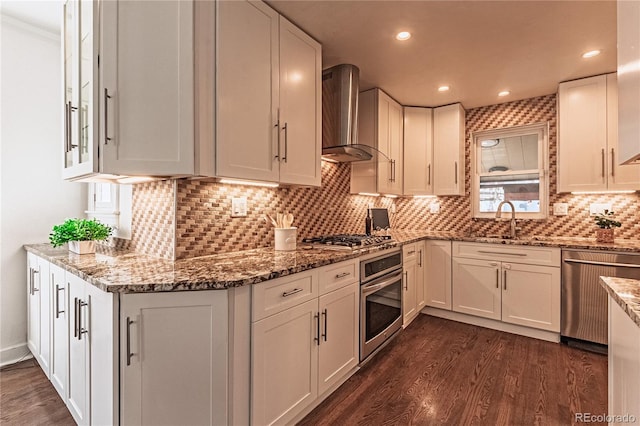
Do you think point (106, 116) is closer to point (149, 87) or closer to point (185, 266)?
point (149, 87)

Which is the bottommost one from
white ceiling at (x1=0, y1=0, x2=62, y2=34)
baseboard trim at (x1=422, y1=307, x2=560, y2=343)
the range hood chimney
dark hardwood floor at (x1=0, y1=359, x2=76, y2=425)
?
dark hardwood floor at (x1=0, y1=359, x2=76, y2=425)

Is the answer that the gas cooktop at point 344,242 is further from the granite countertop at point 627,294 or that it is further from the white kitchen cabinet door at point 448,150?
the white kitchen cabinet door at point 448,150

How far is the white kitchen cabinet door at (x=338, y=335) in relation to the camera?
1.87 metres

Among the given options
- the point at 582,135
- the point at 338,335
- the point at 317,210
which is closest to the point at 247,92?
the point at 317,210

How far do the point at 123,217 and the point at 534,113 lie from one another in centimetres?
418

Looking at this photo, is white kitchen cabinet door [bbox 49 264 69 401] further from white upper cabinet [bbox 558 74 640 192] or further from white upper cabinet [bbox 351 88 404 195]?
white upper cabinet [bbox 558 74 640 192]

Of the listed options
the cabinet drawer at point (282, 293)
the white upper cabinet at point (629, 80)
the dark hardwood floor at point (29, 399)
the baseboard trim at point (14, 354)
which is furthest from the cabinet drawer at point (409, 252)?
the baseboard trim at point (14, 354)

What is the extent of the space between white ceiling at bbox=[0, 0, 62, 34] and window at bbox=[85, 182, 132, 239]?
1.31 metres

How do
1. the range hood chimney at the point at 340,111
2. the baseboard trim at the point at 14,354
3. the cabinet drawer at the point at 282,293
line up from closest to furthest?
the cabinet drawer at the point at 282,293, the baseboard trim at the point at 14,354, the range hood chimney at the point at 340,111

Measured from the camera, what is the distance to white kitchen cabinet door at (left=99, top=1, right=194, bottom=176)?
1.52 meters

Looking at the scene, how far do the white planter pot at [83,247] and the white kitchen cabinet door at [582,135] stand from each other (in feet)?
13.4

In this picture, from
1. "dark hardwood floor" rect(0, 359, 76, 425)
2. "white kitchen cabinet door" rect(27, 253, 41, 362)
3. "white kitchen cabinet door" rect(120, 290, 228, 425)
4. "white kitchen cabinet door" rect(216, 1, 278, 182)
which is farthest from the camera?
"white kitchen cabinet door" rect(27, 253, 41, 362)

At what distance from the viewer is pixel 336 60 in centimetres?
263

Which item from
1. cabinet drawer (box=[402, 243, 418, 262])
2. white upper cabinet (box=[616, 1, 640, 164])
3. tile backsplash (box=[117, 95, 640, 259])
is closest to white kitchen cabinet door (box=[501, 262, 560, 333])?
tile backsplash (box=[117, 95, 640, 259])
